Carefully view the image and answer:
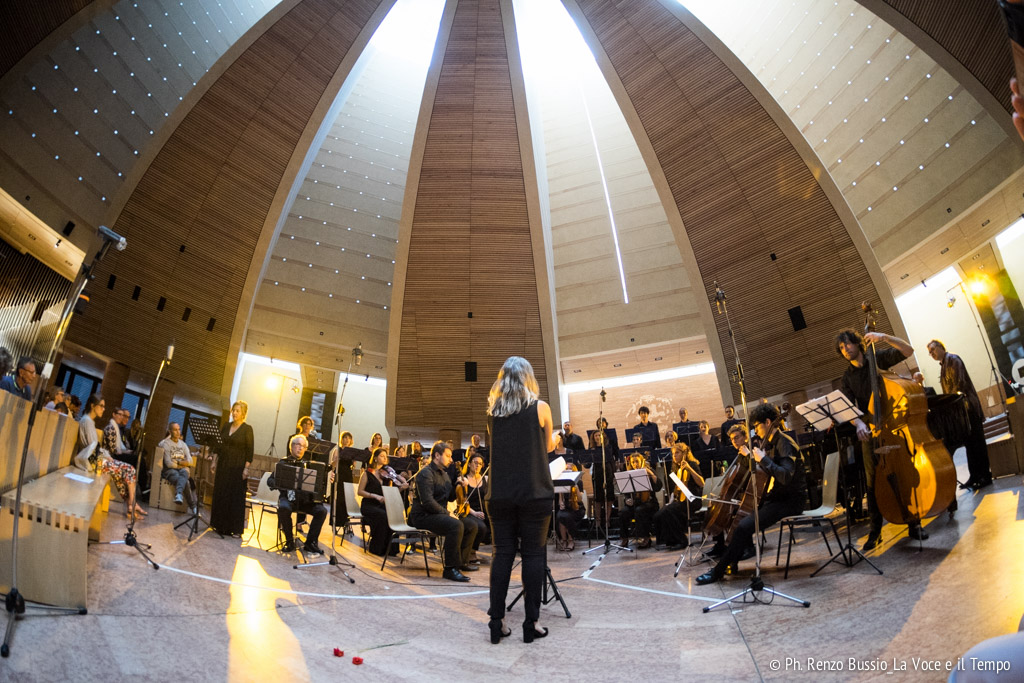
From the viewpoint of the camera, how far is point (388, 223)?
17531 mm

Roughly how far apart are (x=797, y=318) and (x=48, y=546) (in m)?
13.1

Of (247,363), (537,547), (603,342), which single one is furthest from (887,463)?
(247,363)

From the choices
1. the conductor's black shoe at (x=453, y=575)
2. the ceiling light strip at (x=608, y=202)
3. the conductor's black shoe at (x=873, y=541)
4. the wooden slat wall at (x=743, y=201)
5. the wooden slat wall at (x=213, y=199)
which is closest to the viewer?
the conductor's black shoe at (x=873, y=541)

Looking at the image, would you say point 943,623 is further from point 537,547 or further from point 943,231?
point 943,231

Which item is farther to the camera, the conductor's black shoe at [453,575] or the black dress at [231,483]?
the black dress at [231,483]

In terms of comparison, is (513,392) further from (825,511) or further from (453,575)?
(453,575)

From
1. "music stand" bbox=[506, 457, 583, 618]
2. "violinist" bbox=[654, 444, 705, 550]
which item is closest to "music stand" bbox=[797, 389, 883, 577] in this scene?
"music stand" bbox=[506, 457, 583, 618]

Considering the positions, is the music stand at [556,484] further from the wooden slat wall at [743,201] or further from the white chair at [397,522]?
the wooden slat wall at [743,201]

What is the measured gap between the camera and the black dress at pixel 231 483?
658cm

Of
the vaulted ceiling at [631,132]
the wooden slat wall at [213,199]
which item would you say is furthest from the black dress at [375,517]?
the wooden slat wall at [213,199]

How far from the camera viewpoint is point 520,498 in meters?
3.59

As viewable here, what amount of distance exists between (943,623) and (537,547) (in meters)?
2.11

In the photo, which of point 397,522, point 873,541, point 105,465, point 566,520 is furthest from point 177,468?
point 873,541

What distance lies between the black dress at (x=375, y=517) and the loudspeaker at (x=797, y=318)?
9731mm
